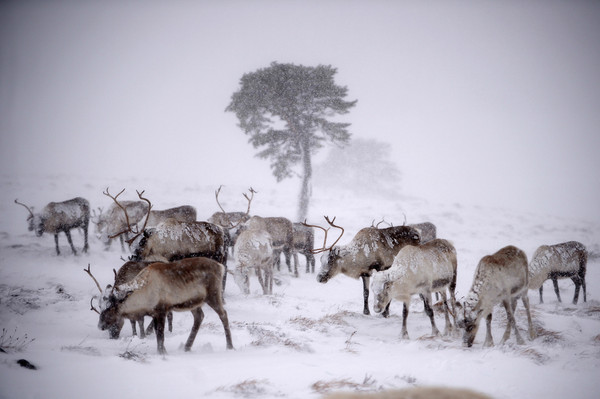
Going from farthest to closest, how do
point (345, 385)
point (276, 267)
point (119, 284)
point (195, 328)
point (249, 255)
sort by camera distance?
1. point (276, 267)
2. point (249, 255)
3. point (119, 284)
4. point (195, 328)
5. point (345, 385)

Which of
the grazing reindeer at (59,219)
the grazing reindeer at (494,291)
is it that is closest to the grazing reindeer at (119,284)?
the grazing reindeer at (494,291)

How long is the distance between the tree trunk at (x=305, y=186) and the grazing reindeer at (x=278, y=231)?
7694 millimetres

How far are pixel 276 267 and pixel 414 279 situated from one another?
8.75 m

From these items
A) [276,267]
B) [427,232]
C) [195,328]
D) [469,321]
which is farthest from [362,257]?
[427,232]

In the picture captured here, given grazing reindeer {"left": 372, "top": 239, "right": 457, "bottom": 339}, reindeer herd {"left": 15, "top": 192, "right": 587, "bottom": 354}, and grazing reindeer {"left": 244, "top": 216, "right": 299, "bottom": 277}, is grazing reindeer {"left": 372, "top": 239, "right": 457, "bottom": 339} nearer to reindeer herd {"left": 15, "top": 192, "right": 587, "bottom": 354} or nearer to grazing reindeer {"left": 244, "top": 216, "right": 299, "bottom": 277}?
reindeer herd {"left": 15, "top": 192, "right": 587, "bottom": 354}

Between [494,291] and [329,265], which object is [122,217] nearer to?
[329,265]

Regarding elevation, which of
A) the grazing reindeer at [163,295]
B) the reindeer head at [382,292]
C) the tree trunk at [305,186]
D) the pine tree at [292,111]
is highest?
the pine tree at [292,111]

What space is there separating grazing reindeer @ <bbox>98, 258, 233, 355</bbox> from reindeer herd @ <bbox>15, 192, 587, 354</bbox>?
0.06 feet

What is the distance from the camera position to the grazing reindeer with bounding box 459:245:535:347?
6449 mm

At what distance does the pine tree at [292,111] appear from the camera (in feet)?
76.1

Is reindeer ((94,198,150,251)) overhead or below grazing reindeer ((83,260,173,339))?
overhead

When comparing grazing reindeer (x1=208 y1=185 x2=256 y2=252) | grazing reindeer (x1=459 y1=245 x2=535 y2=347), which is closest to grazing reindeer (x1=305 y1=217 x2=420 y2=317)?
grazing reindeer (x1=459 y1=245 x2=535 y2=347)

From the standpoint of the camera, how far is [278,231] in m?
14.3

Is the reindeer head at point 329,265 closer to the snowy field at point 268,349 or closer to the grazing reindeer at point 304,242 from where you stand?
the snowy field at point 268,349
